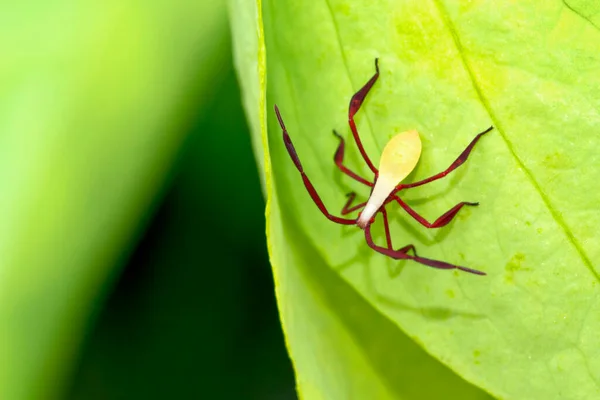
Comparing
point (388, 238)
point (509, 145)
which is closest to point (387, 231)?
point (388, 238)

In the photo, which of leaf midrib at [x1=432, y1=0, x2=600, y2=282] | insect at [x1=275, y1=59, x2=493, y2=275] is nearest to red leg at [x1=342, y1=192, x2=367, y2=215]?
insect at [x1=275, y1=59, x2=493, y2=275]

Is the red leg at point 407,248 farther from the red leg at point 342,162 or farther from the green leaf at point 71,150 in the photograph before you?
the green leaf at point 71,150

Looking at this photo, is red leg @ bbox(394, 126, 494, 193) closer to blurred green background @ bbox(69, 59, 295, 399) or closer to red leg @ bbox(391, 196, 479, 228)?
red leg @ bbox(391, 196, 479, 228)

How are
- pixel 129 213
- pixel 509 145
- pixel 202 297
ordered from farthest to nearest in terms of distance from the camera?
pixel 202 297, pixel 129 213, pixel 509 145

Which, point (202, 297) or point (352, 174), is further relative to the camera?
point (202, 297)

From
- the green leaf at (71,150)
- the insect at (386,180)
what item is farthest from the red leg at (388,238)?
the green leaf at (71,150)

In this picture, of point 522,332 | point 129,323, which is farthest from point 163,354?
point 522,332

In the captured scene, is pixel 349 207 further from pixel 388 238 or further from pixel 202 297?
pixel 202 297

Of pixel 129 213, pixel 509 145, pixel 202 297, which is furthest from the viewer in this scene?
pixel 202 297
